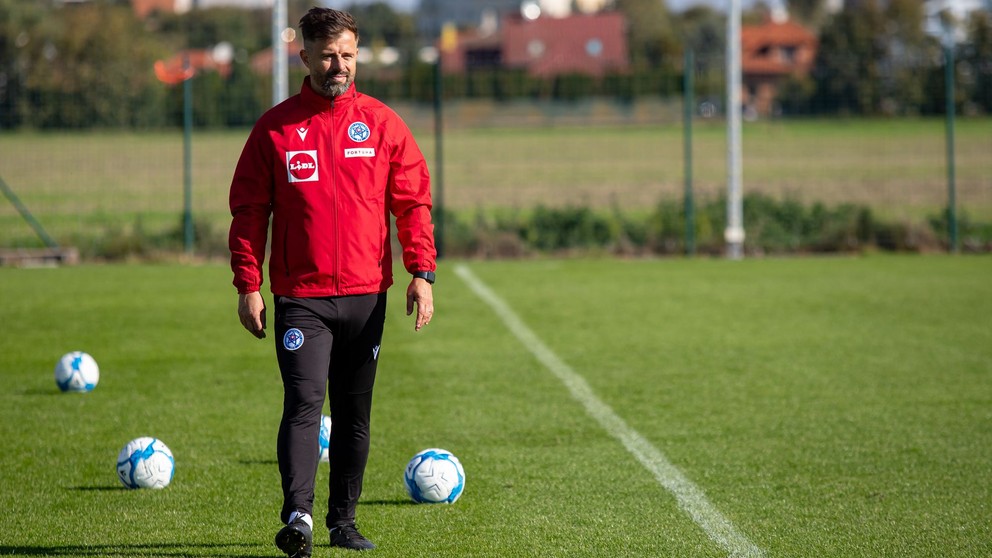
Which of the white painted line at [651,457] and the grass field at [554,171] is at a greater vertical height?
the grass field at [554,171]

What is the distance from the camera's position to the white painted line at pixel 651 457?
17.7 feet

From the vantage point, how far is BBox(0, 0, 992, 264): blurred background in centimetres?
1894

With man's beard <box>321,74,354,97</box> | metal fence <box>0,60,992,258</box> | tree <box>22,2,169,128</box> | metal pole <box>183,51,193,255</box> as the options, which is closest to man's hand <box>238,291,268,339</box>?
man's beard <box>321,74,354,97</box>

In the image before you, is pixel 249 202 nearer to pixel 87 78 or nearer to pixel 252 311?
pixel 252 311

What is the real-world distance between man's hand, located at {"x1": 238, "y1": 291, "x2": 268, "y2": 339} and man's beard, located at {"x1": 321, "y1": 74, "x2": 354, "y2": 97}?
85 cm

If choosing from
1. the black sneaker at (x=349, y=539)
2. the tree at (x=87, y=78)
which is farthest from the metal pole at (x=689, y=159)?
the black sneaker at (x=349, y=539)

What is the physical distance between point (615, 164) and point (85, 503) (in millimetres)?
34536

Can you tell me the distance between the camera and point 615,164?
3972 cm

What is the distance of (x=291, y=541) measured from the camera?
15.7 ft

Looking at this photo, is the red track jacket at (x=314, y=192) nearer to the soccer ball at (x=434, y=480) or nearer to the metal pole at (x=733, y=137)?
the soccer ball at (x=434, y=480)

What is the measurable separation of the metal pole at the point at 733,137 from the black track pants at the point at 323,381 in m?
13.3

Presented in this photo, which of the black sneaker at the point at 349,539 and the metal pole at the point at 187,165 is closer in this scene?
the black sneaker at the point at 349,539

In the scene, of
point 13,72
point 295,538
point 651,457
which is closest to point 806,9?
point 13,72

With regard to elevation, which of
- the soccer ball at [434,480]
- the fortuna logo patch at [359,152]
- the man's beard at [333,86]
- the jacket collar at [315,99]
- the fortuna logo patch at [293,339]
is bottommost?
the soccer ball at [434,480]
